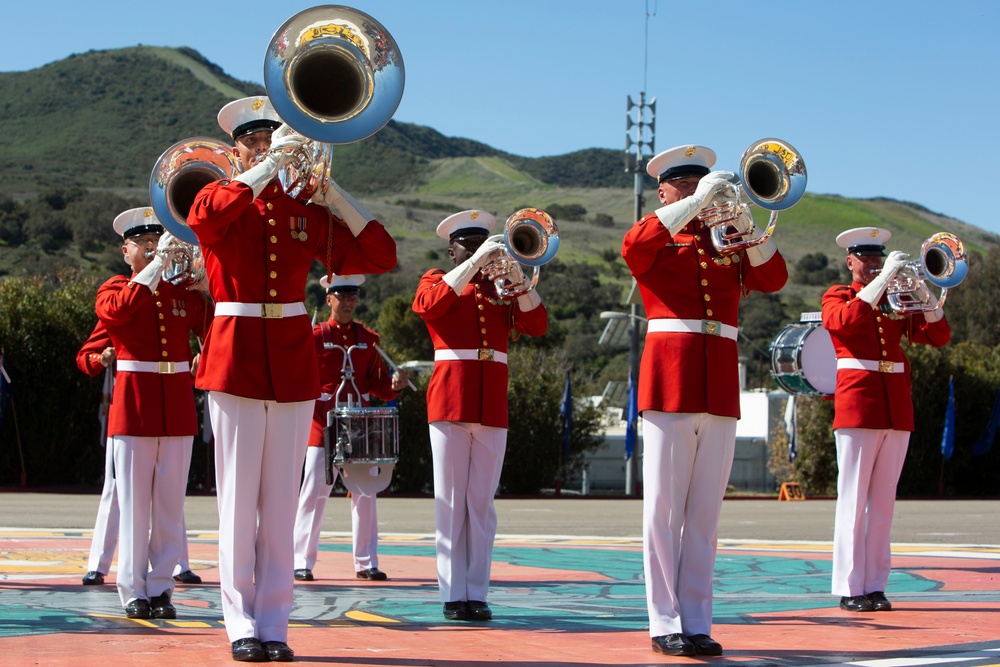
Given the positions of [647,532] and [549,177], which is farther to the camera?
[549,177]

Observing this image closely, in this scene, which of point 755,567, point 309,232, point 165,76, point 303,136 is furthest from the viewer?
point 165,76

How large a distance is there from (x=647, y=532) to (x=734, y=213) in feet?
5.43

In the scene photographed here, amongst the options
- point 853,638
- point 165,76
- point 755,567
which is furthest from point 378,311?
point 165,76

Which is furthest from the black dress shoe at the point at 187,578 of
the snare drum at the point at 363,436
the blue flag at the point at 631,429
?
the blue flag at the point at 631,429

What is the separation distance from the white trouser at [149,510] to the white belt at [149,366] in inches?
16.8

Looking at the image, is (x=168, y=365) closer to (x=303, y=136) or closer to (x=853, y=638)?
(x=303, y=136)

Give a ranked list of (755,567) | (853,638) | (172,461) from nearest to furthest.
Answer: (853,638) < (172,461) < (755,567)

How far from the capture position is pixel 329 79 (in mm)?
5898

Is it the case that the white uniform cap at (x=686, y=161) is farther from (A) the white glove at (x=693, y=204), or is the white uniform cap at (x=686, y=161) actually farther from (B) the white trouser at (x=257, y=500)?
(B) the white trouser at (x=257, y=500)

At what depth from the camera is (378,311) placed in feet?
224

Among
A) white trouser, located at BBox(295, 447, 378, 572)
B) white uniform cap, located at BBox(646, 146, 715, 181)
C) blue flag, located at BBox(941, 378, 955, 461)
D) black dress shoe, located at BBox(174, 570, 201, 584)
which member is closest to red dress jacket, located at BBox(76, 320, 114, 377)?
black dress shoe, located at BBox(174, 570, 201, 584)

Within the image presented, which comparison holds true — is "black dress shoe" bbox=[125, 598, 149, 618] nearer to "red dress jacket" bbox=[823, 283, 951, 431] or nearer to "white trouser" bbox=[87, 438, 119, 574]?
"white trouser" bbox=[87, 438, 119, 574]

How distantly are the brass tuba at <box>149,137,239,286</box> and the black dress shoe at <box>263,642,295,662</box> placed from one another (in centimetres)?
227

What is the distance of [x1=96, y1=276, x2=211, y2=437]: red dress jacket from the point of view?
8102 mm
